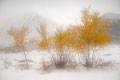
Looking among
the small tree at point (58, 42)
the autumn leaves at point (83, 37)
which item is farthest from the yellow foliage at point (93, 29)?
the small tree at point (58, 42)

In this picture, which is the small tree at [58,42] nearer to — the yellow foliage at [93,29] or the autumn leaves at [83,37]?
the autumn leaves at [83,37]

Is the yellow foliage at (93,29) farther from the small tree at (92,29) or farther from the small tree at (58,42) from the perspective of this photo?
the small tree at (58,42)

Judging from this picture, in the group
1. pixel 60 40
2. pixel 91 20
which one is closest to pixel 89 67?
pixel 60 40

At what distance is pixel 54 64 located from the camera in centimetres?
733

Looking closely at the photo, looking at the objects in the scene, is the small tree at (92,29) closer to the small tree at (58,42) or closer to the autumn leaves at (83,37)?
the autumn leaves at (83,37)

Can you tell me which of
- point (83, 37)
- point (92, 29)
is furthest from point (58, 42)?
point (92, 29)

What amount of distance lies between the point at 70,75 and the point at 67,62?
A: 146cm

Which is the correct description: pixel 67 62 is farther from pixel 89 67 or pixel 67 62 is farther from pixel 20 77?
pixel 20 77

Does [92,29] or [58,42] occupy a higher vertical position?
[92,29]

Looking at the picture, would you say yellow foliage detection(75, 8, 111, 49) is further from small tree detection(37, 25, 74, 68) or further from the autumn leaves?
small tree detection(37, 25, 74, 68)

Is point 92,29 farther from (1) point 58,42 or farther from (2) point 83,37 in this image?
(1) point 58,42

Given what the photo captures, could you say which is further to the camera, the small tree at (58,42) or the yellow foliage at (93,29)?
the small tree at (58,42)

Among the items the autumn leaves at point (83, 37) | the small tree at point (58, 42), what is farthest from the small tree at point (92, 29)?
the small tree at point (58, 42)

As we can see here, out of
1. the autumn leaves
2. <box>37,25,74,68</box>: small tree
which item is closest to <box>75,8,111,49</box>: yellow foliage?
the autumn leaves
